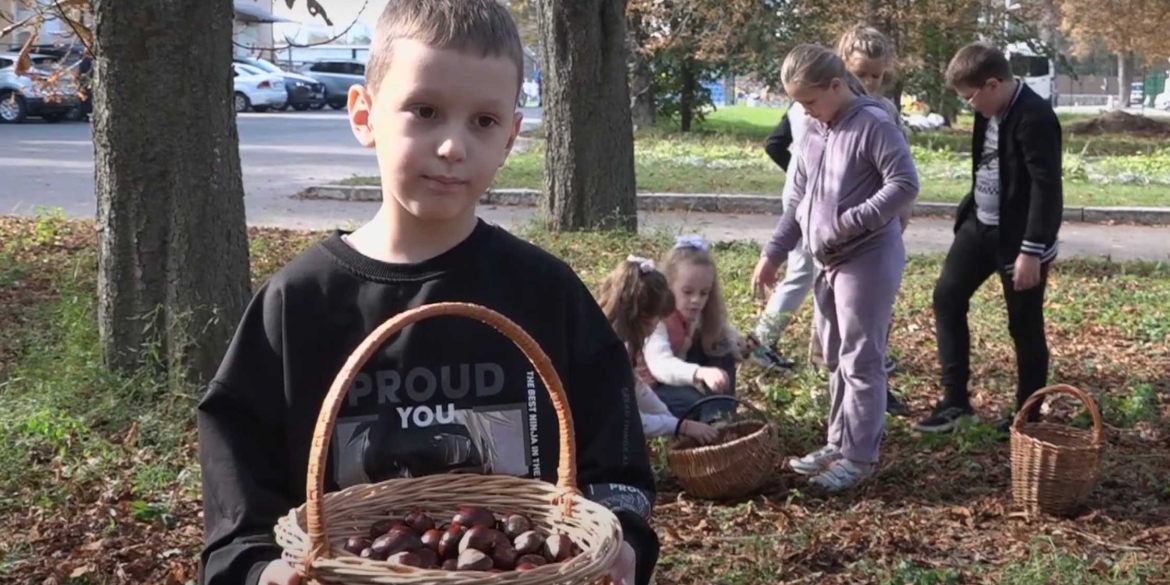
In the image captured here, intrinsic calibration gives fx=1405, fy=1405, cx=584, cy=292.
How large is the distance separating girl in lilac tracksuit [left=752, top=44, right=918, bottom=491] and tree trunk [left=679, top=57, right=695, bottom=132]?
24.1 metres

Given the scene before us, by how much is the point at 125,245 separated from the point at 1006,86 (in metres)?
3.67

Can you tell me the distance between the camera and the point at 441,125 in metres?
2.00

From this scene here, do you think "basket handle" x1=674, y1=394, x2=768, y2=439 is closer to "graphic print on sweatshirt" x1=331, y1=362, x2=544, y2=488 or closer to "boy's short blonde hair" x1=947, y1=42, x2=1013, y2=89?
"boy's short blonde hair" x1=947, y1=42, x2=1013, y2=89

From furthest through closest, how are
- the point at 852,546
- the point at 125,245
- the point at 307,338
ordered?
1. the point at 125,245
2. the point at 852,546
3. the point at 307,338

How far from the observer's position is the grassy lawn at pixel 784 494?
4500 mm

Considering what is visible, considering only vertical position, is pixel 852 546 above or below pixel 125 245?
below

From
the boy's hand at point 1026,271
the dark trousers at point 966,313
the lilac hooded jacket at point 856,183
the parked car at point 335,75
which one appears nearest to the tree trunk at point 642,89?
the parked car at point 335,75

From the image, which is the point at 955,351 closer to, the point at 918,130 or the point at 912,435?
the point at 912,435

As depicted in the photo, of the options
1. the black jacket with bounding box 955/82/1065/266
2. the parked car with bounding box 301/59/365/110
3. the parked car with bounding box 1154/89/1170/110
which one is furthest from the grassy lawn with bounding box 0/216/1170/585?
the parked car with bounding box 1154/89/1170/110

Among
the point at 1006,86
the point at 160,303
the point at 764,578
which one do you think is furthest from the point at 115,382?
the point at 1006,86

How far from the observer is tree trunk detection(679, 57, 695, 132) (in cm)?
2941

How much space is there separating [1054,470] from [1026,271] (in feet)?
3.33

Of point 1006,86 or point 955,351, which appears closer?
point 1006,86

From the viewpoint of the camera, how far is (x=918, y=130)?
2948cm
